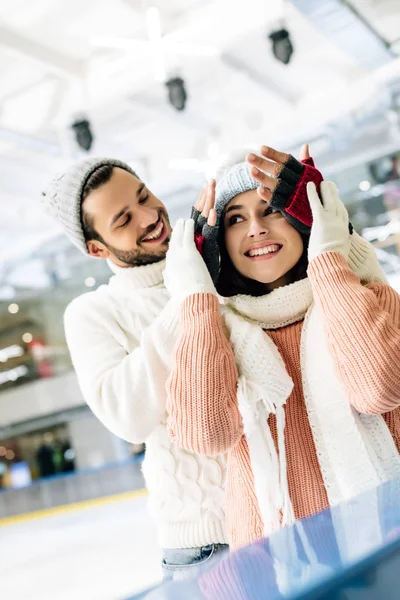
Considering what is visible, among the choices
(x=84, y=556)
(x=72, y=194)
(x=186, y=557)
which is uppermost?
(x=72, y=194)

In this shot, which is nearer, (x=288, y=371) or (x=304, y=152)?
(x=288, y=371)

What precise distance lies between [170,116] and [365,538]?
22.0 feet

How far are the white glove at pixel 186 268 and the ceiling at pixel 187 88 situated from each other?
3.09 metres

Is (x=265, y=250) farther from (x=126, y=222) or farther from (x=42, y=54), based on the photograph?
(x=42, y=54)

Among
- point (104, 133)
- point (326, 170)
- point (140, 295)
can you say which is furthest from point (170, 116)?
point (140, 295)

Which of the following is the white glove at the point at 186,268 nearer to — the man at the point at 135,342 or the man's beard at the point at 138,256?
the man at the point at 135,342

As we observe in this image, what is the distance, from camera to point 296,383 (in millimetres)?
956

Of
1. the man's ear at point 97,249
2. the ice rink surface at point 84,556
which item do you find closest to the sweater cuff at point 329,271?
the man's ear at point 97,249

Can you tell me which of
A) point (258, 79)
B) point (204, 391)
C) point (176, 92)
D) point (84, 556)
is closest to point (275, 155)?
point (204, 391)

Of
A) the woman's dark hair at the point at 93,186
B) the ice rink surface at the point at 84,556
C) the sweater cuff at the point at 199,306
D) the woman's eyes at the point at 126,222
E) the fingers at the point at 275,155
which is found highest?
the woman's dark hair at the point at 93,186

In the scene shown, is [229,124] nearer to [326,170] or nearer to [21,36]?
[326,170]

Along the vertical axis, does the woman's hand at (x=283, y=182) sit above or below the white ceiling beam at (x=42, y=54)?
below

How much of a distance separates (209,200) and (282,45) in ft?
13.2

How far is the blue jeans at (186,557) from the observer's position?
45.1 inches
